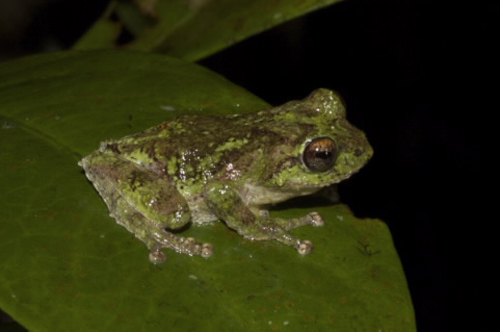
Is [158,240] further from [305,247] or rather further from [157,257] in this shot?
[305,247]

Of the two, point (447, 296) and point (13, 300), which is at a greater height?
point (13, 300)

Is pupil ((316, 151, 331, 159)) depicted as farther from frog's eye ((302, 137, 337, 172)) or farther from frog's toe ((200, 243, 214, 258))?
frog's toe ((200, 243, 214, 258))

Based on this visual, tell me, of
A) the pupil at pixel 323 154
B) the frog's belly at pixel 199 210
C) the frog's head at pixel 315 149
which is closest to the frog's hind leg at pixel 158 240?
the frog's belly at pixel 199 210

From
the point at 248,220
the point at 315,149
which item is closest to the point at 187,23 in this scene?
the point at 315,149

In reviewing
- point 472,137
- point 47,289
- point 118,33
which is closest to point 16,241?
point 47,289

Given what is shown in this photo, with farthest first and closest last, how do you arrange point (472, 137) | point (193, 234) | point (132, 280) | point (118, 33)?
point (472, 137) < point (118, 33) < point (193, 234) < point (132, 280)

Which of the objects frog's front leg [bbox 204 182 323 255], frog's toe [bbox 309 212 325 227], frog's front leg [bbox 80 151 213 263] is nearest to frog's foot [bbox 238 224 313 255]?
frog's front leg [bbox 204 182 323 255]

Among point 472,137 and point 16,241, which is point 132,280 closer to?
point 16,241
